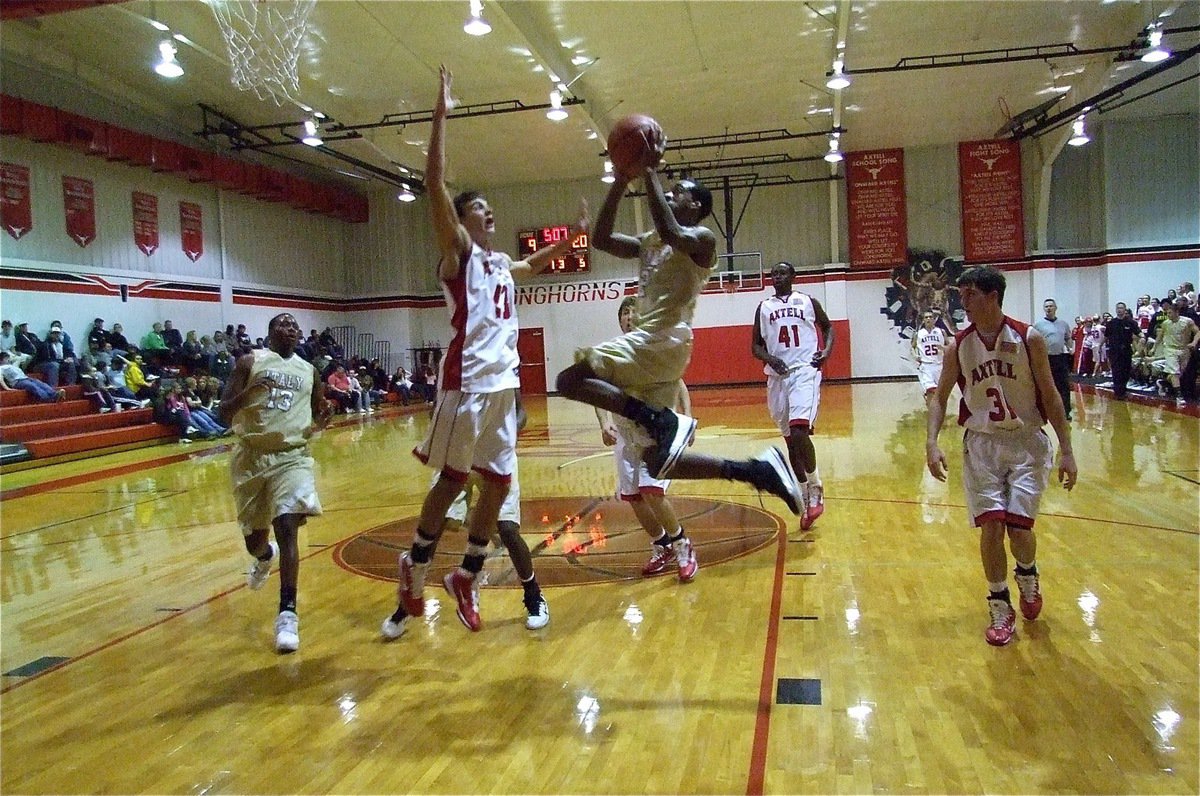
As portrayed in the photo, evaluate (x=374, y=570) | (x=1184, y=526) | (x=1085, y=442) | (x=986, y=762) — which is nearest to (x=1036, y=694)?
(x=986, y=762)

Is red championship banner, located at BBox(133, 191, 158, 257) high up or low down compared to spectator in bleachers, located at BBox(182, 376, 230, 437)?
up

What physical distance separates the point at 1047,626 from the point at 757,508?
3150 mm

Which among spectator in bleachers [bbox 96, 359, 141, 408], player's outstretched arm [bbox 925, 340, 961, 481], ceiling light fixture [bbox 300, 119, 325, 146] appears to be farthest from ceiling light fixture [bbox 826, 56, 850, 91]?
spectator in bleachers [bbox 96, 359, 141, 408]

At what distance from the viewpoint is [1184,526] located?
18.2 ft

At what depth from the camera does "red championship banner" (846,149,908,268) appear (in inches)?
930

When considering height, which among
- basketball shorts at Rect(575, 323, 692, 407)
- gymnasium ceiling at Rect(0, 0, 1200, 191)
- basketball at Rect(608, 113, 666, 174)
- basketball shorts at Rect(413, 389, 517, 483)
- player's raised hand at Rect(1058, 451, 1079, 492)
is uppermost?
gymnasium ceiling at Rect(0, 0, 1200, 191)

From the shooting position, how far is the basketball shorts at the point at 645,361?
12.0 ft

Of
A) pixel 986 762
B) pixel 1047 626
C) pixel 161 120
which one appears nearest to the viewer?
pixel 986 762

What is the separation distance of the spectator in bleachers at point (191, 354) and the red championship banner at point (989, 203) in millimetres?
19348

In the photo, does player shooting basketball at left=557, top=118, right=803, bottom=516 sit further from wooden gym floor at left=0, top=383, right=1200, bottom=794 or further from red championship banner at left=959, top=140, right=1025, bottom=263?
red championship banner at left=959, top=140, right=1025, bottom=263

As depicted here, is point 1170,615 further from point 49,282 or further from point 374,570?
point 49,282

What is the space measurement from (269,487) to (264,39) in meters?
5.49

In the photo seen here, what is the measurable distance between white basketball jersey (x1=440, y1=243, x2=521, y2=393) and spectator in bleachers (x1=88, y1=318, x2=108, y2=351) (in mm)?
15115

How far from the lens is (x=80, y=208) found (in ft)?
55.9
